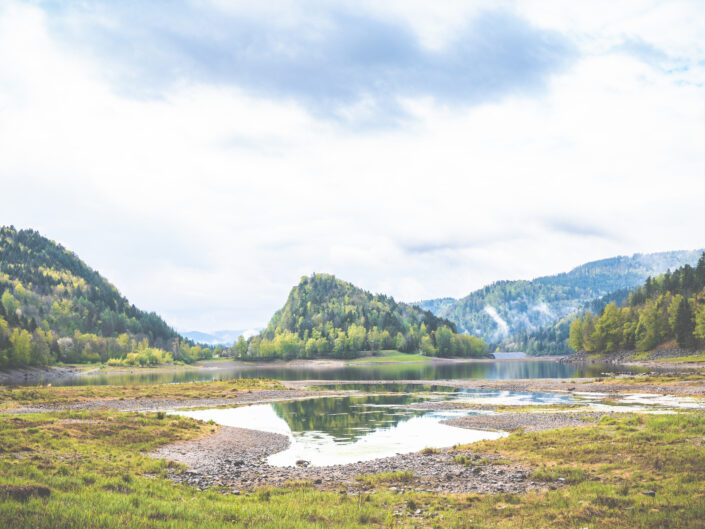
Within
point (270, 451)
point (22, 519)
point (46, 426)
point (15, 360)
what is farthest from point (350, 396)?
point (15, 360)

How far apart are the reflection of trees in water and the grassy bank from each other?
62.0ft

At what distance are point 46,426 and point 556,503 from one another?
37.4 meters

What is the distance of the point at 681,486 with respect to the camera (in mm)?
19281

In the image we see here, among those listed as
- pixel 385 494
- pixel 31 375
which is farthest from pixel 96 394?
Result: pixel 31 375

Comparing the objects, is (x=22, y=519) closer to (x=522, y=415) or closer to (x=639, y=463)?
(x=639, y=463)

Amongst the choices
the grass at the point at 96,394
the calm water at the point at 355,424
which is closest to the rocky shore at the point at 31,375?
the grass at the point at 96,394

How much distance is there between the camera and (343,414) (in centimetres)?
6216

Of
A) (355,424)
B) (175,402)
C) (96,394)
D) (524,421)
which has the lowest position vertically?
(175,402)

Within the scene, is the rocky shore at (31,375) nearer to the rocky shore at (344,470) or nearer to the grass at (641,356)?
the rocky shore at (344,470)

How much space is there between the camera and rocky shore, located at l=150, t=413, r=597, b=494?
81.1 feet

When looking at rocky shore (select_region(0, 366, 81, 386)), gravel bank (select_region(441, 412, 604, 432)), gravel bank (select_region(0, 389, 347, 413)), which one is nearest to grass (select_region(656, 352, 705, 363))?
gravel bank (select_region(0, 389, 347, 413))

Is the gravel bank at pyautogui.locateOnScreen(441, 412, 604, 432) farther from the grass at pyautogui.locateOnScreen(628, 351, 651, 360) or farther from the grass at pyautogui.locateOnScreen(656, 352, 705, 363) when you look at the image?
the grass at pyautogui.locateOnScreen(628, 351, 651, 360)

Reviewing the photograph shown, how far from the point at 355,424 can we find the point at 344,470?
23949mm

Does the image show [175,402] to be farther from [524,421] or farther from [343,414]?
[524,421]
